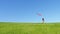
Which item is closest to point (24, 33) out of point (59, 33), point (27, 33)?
point (27, 33)

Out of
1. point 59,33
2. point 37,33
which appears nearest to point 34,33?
point 37,33

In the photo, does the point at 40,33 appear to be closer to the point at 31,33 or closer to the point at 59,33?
the point at 31,33

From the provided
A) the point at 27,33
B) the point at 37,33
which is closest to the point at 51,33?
the point at 37,33

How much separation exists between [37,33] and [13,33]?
335 centimetres

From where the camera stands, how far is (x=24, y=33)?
62.5 feet

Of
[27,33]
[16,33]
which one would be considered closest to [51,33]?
[27,33]

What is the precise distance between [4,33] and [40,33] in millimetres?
5134

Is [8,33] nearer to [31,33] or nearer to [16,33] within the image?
[16,33]

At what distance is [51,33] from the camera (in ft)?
62.4

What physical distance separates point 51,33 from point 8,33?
6.04 metres

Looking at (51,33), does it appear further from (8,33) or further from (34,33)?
(8,33)

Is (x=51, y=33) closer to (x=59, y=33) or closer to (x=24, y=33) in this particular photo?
(x=59, y=33)

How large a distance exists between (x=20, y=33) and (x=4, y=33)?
2.34 m

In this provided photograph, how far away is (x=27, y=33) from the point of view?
19.0m
